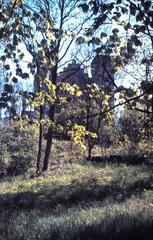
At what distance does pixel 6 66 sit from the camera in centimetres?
858

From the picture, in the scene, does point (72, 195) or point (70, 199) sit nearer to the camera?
point (70, 199)

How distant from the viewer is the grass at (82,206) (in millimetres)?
8320

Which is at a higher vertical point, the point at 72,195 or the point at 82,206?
the point at 82,206

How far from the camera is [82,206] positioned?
43.1 ft

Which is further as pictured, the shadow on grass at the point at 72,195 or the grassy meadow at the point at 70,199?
the shadow on grass at the point at 72,195

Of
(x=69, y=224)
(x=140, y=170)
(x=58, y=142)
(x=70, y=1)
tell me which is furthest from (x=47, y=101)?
(x=58, y=142)

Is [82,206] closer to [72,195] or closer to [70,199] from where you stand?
[70,199]

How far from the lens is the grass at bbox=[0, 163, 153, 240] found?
8.32 m

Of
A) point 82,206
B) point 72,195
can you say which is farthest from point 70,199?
point 82,206

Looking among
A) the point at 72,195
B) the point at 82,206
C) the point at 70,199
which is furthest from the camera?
the point at 72,195

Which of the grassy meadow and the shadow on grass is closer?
the grassy meadow

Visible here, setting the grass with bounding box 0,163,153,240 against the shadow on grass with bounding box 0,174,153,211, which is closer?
the grass with bounding box 0,163,153,240

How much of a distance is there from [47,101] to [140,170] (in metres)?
14.9

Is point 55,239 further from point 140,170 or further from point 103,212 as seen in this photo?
point 140,170
